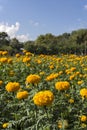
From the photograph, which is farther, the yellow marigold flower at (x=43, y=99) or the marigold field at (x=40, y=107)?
the marigold field at (x=40, y=107)

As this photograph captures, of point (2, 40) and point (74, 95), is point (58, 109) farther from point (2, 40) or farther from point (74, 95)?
point (2, 40)

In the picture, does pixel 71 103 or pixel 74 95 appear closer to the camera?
pixel 71 103

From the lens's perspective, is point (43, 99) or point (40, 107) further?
point (40, 107)

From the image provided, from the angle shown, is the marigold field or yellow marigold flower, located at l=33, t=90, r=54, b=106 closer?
yellow marigold flower, located at l=33, t=90, r=54, b=106

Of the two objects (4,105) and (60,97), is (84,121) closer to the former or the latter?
(60,97)

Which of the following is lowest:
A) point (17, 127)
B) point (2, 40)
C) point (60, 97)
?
point (17, 127)

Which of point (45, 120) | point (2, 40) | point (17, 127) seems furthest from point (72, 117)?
point (2, 40)

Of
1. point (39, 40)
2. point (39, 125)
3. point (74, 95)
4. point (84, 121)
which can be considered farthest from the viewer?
point (39, 40)

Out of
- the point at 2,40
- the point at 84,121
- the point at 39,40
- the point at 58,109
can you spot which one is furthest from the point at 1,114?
the point at 39,40

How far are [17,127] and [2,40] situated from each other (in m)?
42.2

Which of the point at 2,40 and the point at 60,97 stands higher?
the point at 2,40

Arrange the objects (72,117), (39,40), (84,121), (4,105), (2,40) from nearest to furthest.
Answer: (84,121) < (72,117) < (4,105) < (2,40) < (39,40)

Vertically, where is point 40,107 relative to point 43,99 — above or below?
below

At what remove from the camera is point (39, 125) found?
4156 mm
